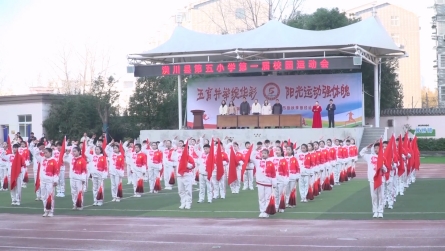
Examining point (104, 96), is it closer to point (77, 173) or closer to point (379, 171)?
point (77, 173)

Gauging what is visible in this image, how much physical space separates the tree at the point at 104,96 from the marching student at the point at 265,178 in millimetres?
29042

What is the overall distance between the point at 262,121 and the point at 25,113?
1779cm

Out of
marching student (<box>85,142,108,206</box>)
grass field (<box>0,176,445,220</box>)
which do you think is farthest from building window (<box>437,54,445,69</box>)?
marching student (<box>85,142,108,206</box>)

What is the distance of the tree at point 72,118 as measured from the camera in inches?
1763

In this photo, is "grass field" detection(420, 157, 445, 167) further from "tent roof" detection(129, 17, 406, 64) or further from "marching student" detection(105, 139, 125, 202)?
"marching student" detection(105, 139, 125, 202)

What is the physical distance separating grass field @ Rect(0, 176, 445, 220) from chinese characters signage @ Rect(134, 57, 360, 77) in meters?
12.3

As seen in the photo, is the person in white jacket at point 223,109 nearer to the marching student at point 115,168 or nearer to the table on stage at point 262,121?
the table on stage at point 262,121

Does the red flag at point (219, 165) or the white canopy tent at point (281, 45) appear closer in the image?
the red flag at point (219, 165)

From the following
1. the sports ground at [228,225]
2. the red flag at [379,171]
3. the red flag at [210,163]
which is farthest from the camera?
the red flag at [210,163]

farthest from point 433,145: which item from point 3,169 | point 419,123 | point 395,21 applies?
point 395,21

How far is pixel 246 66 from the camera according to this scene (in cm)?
3731

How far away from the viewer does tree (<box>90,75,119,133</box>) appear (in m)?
45.8

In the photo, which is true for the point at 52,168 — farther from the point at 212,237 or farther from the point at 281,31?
the point at 281,31

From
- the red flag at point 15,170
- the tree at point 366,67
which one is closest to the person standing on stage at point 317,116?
the tree at point 366,67
